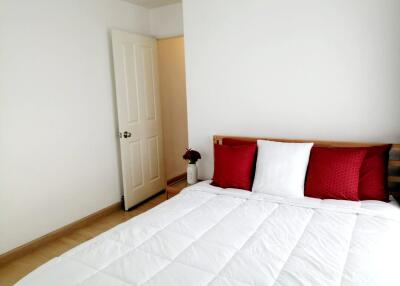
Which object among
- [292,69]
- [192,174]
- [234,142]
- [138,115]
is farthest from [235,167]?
[138,115]

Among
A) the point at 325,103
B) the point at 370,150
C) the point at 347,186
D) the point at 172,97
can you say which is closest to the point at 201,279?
the point at 347,186

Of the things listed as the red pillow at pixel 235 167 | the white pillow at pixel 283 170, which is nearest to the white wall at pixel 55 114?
the red pillow at pixel 235 167

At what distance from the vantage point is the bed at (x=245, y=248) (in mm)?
1373

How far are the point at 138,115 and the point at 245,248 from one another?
8.18ft

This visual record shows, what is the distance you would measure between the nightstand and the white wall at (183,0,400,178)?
0.23 metres

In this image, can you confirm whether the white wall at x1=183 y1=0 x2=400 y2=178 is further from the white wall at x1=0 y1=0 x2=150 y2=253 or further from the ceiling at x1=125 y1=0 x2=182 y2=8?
the white wall at x1=0 y1=0 x2=150 y2=253

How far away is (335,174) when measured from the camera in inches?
87.0

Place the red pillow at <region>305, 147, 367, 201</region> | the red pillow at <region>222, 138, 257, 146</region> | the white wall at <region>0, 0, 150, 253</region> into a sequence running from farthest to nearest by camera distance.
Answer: the red pillow at <region>222, 138, 257, 146</region> < the white wall at <region>0, 0, 150, 253</region> < the red pillow at <region>305, 147, 367, 201</region>

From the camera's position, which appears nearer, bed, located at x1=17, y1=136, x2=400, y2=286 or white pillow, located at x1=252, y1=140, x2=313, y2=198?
bed, located at x1=17, y1=136, x2=400, y2=286

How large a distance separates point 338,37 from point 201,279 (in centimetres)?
212

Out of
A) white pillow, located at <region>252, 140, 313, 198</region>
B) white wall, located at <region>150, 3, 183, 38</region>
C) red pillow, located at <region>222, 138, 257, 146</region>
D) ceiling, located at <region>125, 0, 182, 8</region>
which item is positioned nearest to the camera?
white pillow, located at <region>252, 140, 313, 198</region>

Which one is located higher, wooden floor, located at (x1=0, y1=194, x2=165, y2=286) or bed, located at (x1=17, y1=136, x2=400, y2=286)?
bed, located at (x1=17, y1=136, x2=400, y2=286)

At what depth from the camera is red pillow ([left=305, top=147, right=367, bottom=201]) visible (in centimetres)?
217

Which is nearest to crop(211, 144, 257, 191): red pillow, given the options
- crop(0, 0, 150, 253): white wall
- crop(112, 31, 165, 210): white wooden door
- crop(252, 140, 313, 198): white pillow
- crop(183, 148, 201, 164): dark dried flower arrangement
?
crop(252, 140, 313, 198): white pillow
